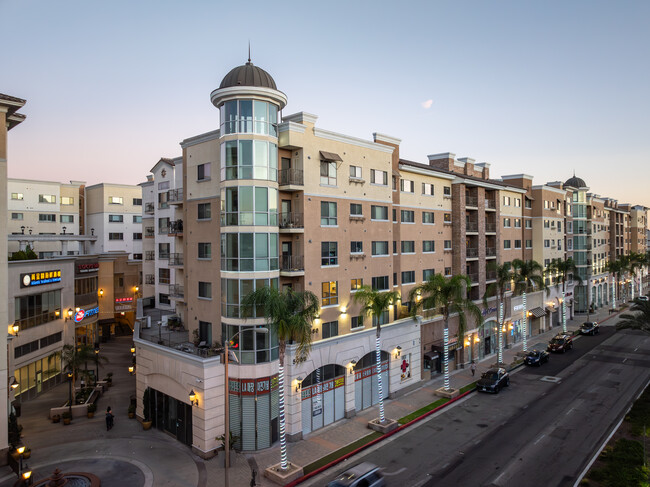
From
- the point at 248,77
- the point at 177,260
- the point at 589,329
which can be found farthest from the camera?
the point at 589,329

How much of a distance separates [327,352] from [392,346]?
26.2ft

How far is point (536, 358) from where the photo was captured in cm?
4656

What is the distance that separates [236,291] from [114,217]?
55130 millimetres

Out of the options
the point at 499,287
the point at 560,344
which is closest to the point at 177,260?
the point at 499,287

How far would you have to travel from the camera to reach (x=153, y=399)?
31.0 m

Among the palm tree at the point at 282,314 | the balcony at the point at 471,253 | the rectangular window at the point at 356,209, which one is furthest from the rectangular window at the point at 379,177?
the balcony at the point at 471,253

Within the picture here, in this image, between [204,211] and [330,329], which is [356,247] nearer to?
[330,329]

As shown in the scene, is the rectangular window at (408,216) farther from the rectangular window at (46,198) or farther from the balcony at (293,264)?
the rectangular window at (46,198)

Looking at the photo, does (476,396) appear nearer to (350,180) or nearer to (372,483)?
(372,483)

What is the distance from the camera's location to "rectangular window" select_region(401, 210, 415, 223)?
40438mm

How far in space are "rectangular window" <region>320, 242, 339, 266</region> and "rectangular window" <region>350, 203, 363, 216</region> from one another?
10.7ft

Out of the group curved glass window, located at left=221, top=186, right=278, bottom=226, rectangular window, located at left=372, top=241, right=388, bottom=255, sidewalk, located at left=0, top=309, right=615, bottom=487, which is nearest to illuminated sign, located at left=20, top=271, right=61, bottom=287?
sidewalk, located at left=0, top=309, right=615, bottom=487

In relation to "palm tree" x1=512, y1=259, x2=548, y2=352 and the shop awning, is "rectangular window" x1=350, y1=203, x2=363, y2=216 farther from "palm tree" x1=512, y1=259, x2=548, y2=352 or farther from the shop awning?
the shop awning

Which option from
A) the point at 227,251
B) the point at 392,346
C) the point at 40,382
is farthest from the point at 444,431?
the point at 40,382
